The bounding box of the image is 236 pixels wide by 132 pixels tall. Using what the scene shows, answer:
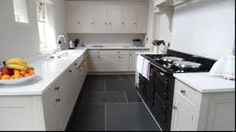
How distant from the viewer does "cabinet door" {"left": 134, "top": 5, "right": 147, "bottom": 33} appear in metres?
4.82

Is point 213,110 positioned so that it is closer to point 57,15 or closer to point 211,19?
point 211,19

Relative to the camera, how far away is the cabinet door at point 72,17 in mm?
4684

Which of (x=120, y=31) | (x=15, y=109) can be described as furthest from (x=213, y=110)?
(x=120, y=31)

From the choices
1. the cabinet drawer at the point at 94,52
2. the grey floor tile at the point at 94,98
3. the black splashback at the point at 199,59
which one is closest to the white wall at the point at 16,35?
the grey floor tile at the point at 94,98

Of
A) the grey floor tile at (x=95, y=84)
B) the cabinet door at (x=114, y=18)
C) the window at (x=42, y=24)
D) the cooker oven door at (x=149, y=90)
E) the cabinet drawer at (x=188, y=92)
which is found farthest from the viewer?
the cabinet door at (x=114, y=18)

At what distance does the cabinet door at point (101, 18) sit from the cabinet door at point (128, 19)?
0.51m

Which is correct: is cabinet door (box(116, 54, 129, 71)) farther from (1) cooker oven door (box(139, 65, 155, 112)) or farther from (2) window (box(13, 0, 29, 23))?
(2) window (box(13, 0, 29, 23))

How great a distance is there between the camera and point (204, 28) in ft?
6.76

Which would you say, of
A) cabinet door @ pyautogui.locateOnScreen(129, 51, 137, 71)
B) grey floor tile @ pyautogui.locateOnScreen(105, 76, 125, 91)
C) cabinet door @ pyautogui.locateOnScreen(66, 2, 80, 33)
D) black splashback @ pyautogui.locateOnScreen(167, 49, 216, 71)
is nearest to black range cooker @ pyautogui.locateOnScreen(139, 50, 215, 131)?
black splashback @ pyautogui.locateOnScreen(167, 49, 216, 71)

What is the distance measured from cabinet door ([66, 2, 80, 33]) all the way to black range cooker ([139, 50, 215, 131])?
3053 millimetres

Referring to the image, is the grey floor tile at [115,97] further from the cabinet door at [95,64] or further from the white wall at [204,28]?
the cabinet door at [95,64]

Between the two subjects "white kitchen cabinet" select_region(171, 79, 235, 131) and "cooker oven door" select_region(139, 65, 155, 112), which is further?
"cooker oven door" select_region(139, 65, 155, 112)

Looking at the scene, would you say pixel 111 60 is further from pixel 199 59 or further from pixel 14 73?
pixel 14 73

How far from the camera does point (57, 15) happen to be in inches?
154
